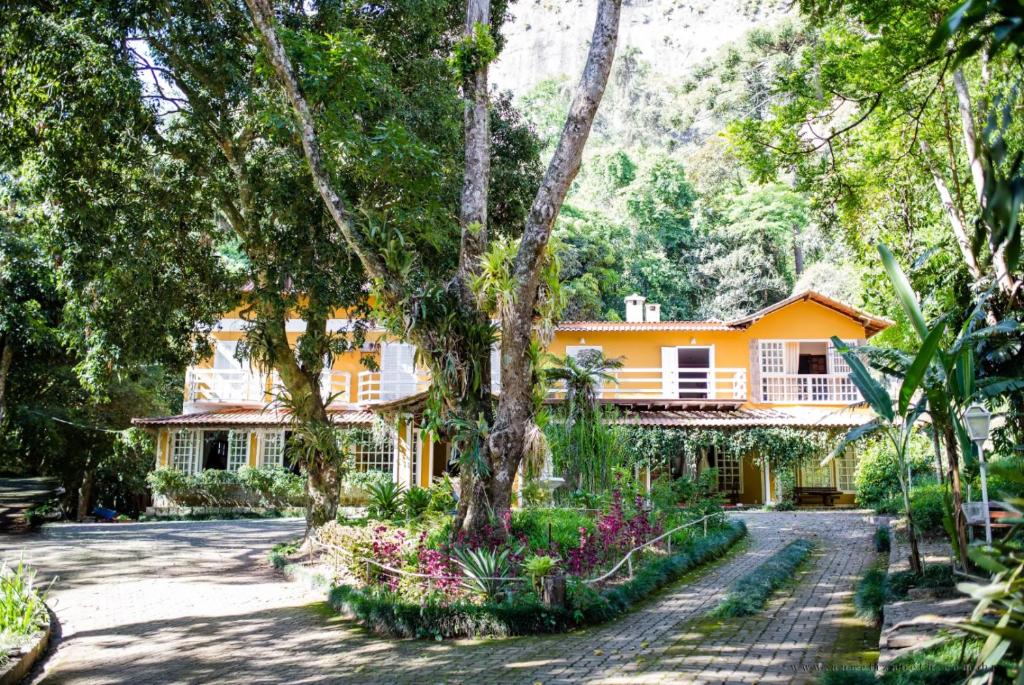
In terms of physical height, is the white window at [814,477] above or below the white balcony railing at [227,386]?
below

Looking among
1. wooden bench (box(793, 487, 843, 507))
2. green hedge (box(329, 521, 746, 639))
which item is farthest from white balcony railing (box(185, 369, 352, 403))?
green hedge (box(329, 521, 746, 639))

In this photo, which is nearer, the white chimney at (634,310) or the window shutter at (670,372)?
the window shutter at (670,372)

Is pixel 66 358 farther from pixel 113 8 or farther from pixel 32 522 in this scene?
pixel 113 8

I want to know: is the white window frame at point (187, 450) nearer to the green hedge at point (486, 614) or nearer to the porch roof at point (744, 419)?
the porch roof at point (744, 419)

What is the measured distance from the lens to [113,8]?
1161 centimetres

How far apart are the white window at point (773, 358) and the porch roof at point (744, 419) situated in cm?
205

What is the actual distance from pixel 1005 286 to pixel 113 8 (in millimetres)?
12364

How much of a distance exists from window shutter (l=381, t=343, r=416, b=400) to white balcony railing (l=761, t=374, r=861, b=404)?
35.9ft

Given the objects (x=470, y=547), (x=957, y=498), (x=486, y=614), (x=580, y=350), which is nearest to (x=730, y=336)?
(x=580, y=350)

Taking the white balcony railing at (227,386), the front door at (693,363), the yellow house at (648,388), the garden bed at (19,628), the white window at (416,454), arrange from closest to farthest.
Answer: the garden bed at (19,628) < the yellow house at (648,388) < the white window at (416,454) < the white balcony railing at (227,386) < the front door at (693,363)

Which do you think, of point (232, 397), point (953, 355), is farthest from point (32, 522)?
point (953, 355)

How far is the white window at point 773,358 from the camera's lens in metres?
26.0

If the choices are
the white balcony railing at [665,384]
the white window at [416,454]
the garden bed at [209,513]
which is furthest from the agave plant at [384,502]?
the white balcony railing at [665,384]

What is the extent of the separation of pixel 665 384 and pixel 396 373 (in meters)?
8.39
